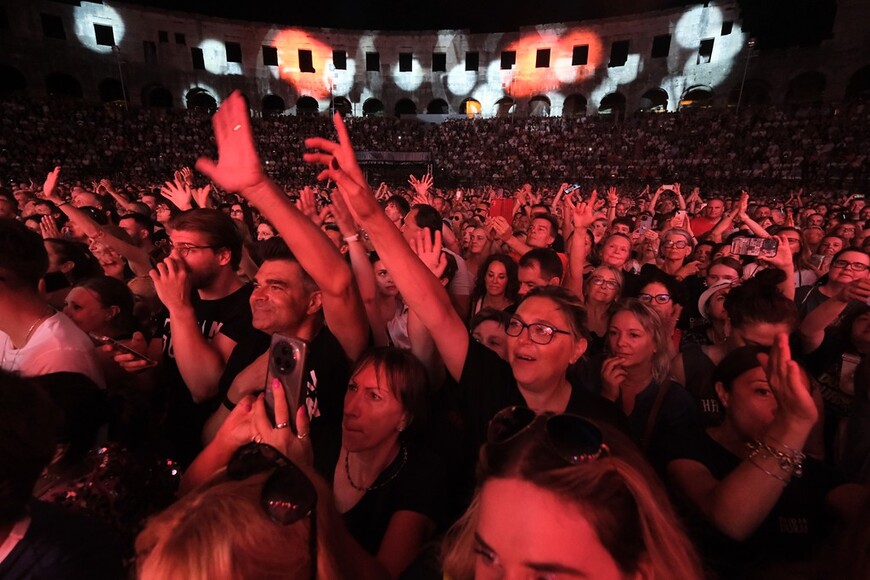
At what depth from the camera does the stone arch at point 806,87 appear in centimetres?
3036

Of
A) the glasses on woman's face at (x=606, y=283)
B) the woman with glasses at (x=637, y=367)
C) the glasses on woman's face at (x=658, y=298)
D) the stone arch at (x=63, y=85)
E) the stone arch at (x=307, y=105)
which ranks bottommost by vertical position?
the woman with glasses at (x=637, y=367)

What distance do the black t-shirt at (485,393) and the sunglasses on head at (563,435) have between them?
2.78ft

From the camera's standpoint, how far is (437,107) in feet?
141

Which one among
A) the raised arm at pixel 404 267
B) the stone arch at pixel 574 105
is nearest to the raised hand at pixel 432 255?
the raised arm at pixel 404 267

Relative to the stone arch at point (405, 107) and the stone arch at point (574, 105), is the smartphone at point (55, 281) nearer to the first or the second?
the stone arch at point (574, 105)

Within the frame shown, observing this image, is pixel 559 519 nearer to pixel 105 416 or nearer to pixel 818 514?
pixel 818 514

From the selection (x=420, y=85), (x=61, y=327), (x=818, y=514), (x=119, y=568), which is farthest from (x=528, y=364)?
(x=420, y=85)

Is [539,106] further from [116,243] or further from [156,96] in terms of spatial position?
[116,243]

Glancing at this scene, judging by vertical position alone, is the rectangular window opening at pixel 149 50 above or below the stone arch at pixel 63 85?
above

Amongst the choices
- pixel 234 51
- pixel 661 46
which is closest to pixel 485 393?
pixel 661 46

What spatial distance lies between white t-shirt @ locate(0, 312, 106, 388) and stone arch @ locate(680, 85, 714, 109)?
136 feet

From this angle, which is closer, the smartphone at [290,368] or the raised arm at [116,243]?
the smartphone at [290,368]

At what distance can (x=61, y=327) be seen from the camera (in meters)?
1.97

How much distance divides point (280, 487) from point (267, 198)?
1.39 metres
